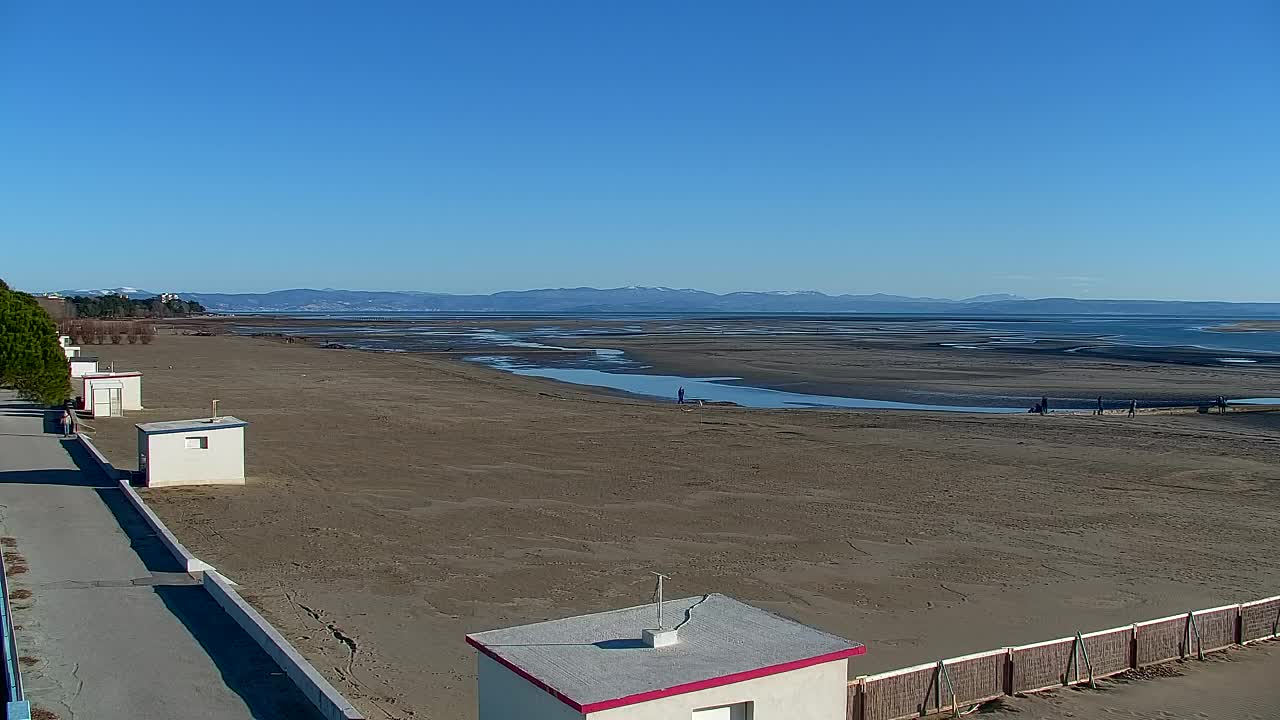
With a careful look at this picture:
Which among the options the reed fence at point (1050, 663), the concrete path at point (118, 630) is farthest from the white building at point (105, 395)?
the reed fence at point (1050, 663)

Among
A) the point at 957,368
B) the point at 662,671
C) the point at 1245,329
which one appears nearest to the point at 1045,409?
the point at 957,368

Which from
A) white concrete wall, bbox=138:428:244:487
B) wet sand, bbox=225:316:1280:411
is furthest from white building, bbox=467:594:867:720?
wet sand, bbox=225:316:1280:411

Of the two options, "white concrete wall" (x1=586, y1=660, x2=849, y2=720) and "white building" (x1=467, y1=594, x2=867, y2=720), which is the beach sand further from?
"white concrete wall" (x1=586, y1=660, x2=849, y2=720)

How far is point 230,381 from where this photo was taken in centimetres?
5303

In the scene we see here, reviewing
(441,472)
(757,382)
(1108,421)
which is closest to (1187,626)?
(441,472)

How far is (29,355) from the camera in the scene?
34.4 m

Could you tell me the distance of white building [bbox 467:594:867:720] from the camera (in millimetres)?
8086

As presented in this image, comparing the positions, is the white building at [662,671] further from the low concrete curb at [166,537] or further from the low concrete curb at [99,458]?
the low concrete curb at [99,458]

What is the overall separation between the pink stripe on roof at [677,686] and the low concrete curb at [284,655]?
218 centimetres

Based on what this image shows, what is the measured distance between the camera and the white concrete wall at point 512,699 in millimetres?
8141

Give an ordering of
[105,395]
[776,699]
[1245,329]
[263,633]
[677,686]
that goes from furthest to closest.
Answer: [1245,329], [105,395], [263,633], [776,699], [677,686]

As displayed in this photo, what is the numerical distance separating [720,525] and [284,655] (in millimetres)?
11042

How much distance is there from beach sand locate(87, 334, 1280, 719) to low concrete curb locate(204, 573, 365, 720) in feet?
2.01

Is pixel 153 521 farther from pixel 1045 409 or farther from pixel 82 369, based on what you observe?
pixel 1045 409
